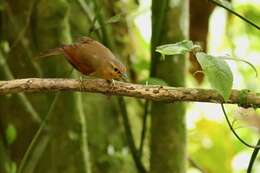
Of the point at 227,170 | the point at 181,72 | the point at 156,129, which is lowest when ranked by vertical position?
the point at 227,170

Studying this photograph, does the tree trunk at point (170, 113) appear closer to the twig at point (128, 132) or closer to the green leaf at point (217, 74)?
the twig at point (128, 132)

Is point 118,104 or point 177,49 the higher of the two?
point 177,49

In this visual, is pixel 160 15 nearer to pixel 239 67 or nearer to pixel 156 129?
pixel 156 129

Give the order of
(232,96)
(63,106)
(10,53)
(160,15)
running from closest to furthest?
(232,96)
(160,15)
(63,106)
(10,53)

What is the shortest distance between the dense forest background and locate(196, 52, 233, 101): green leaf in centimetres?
18

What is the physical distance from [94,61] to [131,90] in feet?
0.35

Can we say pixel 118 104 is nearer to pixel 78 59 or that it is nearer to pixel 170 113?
pixel 170 113

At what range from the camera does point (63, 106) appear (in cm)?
177

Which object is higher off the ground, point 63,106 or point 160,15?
point 160,15

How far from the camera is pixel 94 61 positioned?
1175 millimetres

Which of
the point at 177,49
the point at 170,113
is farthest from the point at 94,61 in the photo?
the point at 170,113

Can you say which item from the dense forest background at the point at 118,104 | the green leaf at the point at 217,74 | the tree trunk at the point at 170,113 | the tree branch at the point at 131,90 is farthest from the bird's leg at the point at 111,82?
the tree trunk at the point at 170,113

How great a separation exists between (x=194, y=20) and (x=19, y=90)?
1.03 meters

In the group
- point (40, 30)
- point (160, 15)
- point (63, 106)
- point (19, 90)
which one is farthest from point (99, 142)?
point (19, 90)
